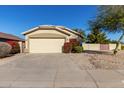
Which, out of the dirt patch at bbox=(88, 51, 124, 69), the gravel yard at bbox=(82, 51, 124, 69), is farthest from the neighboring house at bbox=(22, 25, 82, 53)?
the dirt patch at bbox=(88, 51, 124, 69)

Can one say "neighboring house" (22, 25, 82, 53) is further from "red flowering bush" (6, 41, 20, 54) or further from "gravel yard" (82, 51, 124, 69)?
"gravel yard" (82, 51, 124, 69)

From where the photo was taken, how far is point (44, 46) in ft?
82.0

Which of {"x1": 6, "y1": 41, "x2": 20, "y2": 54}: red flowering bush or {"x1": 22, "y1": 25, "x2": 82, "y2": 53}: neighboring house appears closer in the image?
{"x1": 6, "y1": 41, "x2": 20, "y2": 54}: red flowering bush

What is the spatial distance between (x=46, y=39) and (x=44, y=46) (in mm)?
847

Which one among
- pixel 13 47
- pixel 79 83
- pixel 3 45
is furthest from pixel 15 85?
pixel 13 47

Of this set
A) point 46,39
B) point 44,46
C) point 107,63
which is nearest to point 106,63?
point 107,63

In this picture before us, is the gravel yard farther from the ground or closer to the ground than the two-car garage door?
closer to the ground

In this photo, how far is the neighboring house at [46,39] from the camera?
2497 centimetres

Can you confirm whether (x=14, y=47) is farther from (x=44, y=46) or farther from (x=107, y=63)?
(x=107, y=63)

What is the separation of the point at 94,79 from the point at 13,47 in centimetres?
1547

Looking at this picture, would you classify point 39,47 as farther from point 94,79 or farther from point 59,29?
point 94,79

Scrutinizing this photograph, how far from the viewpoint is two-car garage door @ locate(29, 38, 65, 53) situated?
981 inches

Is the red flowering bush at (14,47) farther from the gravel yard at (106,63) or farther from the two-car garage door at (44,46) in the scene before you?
the gravel yard at (106,63)
